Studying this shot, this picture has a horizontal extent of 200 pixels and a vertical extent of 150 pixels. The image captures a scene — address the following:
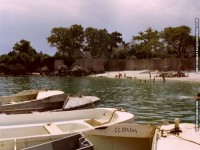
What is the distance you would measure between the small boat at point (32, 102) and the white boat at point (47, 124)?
6.89m

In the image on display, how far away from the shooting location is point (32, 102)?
22.8m

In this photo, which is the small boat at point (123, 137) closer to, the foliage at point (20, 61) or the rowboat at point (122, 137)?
the rowboat at point (122, 137)

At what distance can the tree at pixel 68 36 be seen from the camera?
110 meters

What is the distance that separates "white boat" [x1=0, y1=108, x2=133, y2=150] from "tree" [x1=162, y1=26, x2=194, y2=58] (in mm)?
77406

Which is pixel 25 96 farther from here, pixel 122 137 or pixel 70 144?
pixel 70 144

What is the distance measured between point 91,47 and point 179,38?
40041mm

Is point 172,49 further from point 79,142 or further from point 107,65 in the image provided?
point 79,142

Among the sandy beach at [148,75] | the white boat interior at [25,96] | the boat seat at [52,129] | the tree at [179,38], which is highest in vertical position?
the tree at [179,38]

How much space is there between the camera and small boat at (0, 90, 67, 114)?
861 inches

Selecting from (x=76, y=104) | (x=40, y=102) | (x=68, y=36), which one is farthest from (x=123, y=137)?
(x=68, y=36)

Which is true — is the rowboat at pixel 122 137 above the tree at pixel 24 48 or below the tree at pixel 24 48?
below

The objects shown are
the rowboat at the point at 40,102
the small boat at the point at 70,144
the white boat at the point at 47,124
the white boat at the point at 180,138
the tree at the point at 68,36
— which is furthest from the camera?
the tree at the point at 68,36

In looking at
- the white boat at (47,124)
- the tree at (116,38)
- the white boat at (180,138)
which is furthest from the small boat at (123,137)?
the tree at (116,38)

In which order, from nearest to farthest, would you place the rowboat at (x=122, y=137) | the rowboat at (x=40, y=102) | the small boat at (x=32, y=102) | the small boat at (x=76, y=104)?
the rowboat at (x=122, y=137) < the small boat at (x=32, y=102) < the rowboat at (x=40, y=102) < the small boat at (x=76, y=104)
